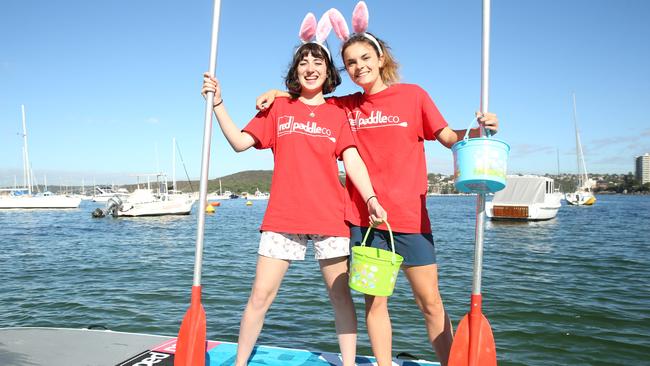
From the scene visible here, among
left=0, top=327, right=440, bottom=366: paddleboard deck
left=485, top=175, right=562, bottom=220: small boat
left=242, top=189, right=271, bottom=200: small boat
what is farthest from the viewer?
left=242, top=189, right=271, bottom=200: small boat

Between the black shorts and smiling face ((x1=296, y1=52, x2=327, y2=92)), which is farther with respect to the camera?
smiling face ((x1=296, y1=52, x2=327, y2=92))

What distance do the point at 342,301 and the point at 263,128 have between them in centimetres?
132

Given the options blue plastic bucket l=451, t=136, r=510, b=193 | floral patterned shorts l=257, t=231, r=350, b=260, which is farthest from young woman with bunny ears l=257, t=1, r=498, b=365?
blue plastic bucket l=451, t=136, r=510, b=193

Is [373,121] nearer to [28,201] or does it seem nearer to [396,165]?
[396,165]

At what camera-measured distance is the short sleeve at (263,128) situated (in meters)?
3.34

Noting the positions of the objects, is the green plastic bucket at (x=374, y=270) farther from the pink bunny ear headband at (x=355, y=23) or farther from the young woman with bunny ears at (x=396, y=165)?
the pink bunny ear headband at (x=355, y=23)

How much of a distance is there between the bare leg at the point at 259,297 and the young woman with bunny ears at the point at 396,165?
579 mm

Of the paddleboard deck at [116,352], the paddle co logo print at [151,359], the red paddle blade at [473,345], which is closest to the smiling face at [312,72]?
the red paddle blade at [473,345]

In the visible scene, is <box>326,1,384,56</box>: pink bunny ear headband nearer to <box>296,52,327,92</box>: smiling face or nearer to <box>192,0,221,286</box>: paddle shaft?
<box>296,52,327,92</box>: smiling face

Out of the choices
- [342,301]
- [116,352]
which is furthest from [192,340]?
[116,352]

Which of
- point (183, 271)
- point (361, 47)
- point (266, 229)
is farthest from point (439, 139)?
point (183, 271)

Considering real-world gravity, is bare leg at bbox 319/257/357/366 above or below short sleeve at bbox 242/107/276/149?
below

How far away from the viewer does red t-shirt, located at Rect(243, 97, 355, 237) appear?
10.4 feet

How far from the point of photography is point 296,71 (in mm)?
3379
